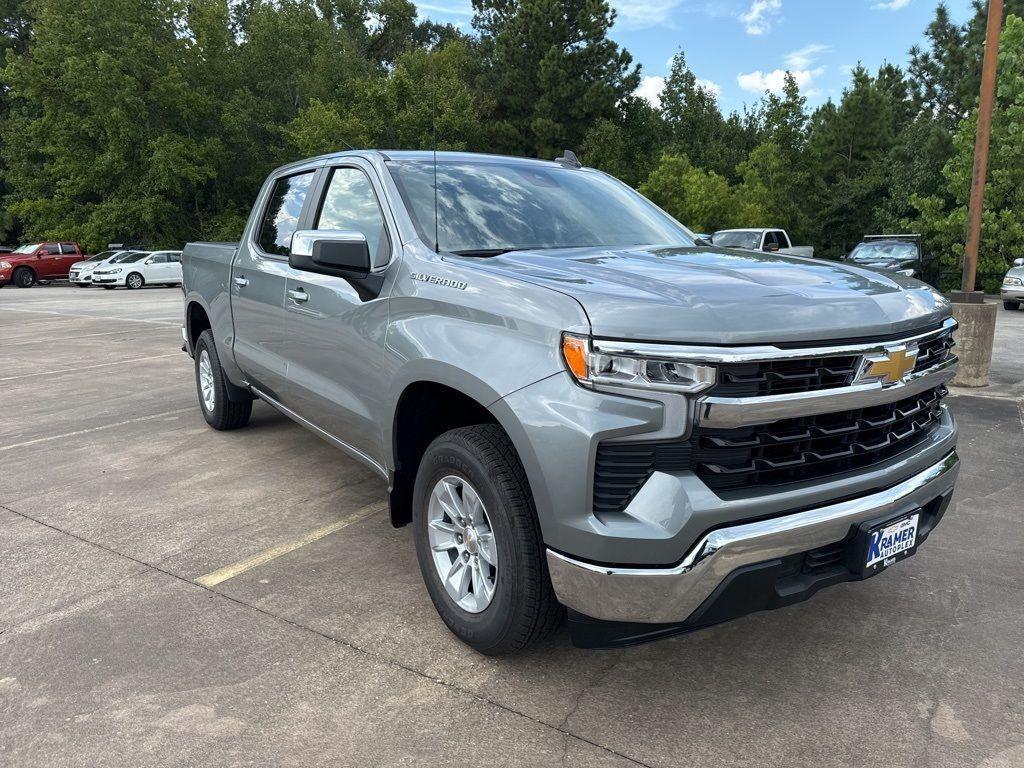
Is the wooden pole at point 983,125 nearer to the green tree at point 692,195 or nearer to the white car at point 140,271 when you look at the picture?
the green tree at point 692,195

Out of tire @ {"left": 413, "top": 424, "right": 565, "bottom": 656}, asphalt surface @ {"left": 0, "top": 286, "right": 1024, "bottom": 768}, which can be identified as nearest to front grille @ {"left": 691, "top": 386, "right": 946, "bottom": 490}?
tire @ {"left": 413, "top": 424, "right": 565, "bottom": 656}

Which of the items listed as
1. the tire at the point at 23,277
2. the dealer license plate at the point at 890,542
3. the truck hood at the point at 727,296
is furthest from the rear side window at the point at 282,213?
the tire at the point at 23,277

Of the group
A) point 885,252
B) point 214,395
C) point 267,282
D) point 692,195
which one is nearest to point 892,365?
point 267,282

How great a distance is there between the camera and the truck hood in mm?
2344

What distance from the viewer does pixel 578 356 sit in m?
2.39

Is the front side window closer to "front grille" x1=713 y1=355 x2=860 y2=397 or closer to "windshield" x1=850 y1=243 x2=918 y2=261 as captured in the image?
"front grille" x1=713 y1=355 x2=860 y2=397

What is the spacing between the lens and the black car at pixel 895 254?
1962cm

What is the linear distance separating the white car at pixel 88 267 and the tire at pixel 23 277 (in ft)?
7.72

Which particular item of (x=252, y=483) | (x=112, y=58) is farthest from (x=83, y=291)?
(x=252, y=483)

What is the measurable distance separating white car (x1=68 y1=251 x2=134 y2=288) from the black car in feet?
82.1

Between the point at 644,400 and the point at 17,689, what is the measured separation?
242 centimetres

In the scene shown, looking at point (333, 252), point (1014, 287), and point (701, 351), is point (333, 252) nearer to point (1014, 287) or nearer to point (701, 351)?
point (701, 351)

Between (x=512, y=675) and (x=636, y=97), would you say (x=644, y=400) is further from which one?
(x=636, y=97)

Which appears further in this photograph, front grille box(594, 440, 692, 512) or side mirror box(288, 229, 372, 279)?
side mirror box(288, 229, 372, 279)
